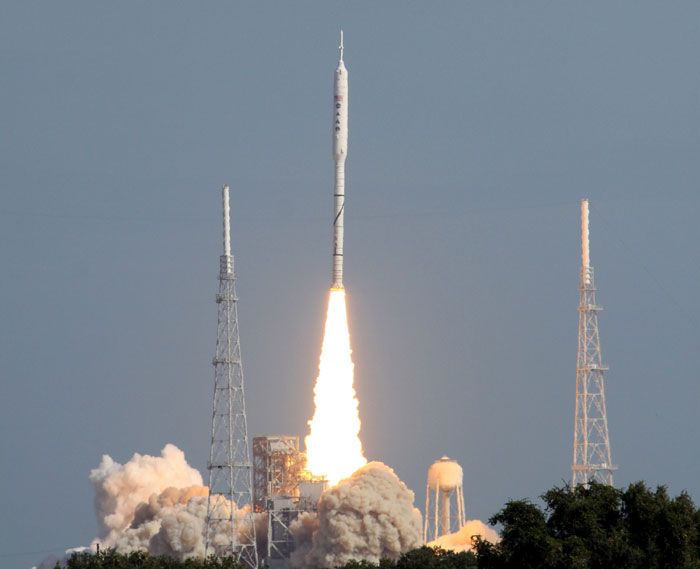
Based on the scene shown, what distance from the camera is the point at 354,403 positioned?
452 feet

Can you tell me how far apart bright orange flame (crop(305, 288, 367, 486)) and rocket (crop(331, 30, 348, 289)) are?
2.22m

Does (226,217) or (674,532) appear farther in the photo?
(226,217)

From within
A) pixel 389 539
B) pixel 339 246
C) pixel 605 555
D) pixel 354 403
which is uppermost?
pixel 339 246

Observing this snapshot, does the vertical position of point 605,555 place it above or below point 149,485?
below

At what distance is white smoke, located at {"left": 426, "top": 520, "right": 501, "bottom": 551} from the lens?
13412 centimetres

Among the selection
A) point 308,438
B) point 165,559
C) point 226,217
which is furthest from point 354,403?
point 165,559

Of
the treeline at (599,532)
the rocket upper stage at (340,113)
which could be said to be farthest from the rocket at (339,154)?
the treeline at (599,532)

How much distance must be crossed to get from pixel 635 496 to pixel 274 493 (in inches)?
2130

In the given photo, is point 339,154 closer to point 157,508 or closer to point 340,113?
point 340,113

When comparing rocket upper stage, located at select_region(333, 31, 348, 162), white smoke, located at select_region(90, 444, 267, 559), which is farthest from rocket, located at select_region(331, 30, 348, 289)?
white smoke, located at select_region(90, 444, 267, 559)

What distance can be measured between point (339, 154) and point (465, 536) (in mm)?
25436

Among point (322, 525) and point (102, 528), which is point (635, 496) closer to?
point (322, 525)

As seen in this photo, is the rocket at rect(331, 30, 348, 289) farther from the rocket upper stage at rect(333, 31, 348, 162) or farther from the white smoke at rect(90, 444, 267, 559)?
the white smoke at rect(90, 444, 267, 559)

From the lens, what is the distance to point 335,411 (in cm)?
13738
